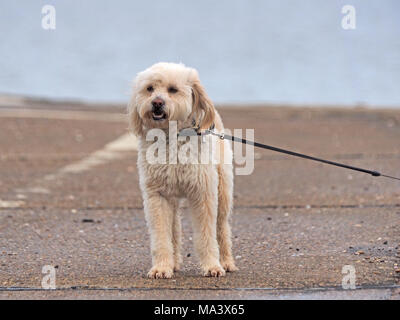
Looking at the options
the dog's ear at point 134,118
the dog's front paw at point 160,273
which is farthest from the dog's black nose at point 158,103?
the dog's front paw at point 160,273

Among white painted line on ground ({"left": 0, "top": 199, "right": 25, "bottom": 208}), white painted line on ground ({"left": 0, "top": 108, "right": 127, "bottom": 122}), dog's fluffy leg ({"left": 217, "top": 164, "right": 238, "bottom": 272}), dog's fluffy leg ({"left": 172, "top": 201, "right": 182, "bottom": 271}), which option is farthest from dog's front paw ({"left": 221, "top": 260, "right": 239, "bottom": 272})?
white painted line on ground ({"left": 0, "top": 108, "right": 127, "bottom": 122})

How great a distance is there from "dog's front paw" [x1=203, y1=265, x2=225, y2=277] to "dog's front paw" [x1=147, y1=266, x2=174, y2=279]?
0.27m

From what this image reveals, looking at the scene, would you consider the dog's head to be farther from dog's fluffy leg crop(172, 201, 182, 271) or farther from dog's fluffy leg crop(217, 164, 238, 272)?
dog's fluffy leg crop(172, 201, 182, 271)

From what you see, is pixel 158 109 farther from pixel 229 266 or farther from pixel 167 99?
pixel 229 266

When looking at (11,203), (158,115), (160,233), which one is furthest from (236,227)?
(11,203)

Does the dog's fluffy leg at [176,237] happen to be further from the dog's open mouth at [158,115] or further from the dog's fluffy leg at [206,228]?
the dog's open mouth at [158,115]

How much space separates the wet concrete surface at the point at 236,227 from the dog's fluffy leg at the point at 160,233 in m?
0.15

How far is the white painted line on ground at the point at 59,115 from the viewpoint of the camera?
23234 mm

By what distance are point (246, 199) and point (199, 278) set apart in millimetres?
4571

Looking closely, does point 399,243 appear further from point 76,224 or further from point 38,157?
point 38,157

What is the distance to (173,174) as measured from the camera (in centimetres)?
640

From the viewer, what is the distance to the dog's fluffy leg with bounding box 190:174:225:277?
21.4ft

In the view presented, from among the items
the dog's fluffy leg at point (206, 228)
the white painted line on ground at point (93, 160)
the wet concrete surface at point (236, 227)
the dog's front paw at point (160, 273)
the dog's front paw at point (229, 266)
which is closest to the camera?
the wet concrete surface at point (236, 227)
